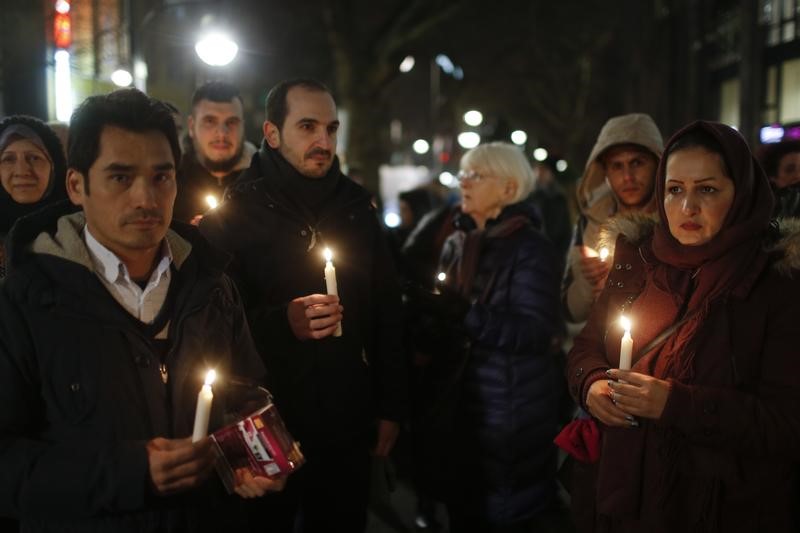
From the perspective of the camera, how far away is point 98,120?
7.18 ft

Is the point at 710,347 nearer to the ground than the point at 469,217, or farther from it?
nearer to the ground

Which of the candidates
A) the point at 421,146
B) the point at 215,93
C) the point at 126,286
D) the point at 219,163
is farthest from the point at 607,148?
the point at 421,146

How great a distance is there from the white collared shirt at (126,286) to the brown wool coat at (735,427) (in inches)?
64.3

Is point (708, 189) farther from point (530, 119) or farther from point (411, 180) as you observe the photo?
point (530, 119)

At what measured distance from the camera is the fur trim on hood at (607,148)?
161 inches

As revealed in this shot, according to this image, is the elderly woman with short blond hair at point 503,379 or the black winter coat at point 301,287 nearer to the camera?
the black winter coat at point 301,287

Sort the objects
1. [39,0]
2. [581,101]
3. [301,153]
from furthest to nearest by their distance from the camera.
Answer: [581,101] < [39,0] < [301,153]

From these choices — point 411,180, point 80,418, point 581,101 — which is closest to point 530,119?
point 581,101

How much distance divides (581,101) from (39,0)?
3153 centimetres

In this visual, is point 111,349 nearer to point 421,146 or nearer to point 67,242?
point 67,242

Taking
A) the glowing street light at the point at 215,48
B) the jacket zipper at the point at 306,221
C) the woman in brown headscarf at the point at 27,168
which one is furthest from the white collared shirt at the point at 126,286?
the glowing street light at the point at 215,48

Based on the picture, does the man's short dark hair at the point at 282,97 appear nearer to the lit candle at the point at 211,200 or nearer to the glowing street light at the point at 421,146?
the lit candle at the point at 211,200

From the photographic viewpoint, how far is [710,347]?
2441mm

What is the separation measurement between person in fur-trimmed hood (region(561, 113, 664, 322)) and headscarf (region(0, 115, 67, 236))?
285 centimetres
